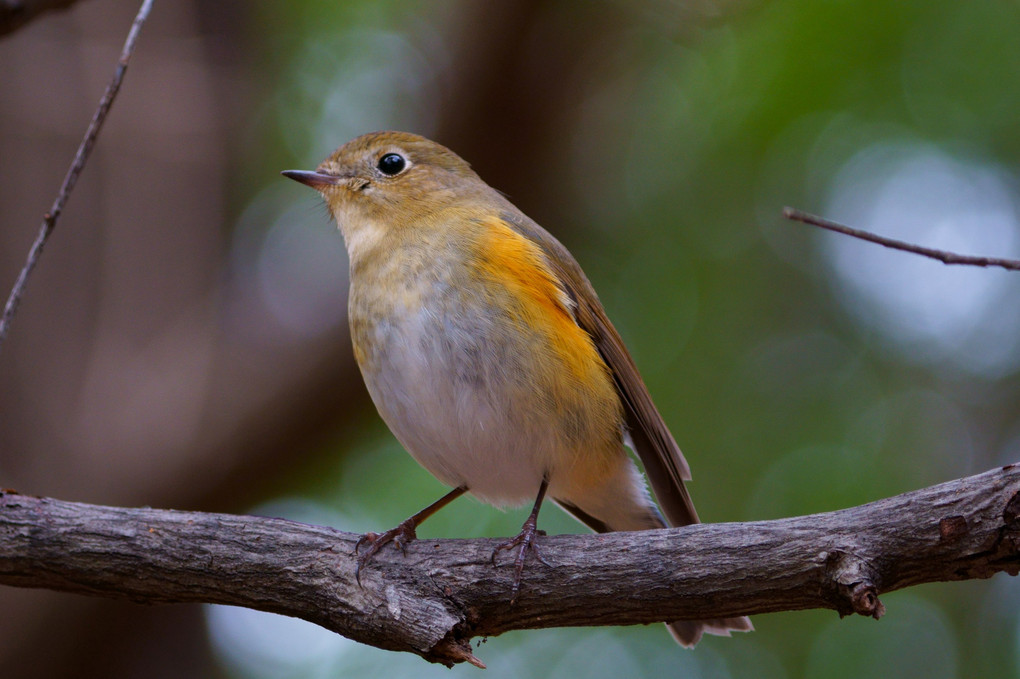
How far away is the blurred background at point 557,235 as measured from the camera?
17.5ft

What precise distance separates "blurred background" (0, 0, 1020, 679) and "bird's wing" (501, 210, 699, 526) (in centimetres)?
138

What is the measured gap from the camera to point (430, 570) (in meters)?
3.06

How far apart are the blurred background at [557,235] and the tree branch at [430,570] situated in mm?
2171

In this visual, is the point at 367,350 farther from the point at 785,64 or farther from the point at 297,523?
the point at 785,64

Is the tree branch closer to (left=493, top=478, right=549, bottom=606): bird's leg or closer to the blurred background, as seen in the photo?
(left=493, top=478, right=549, bottom=606): bird's leg

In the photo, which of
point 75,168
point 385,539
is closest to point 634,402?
point 385,539

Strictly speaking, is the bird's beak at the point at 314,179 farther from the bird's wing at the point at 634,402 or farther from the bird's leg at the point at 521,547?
the bird's leg at the point at 521,547

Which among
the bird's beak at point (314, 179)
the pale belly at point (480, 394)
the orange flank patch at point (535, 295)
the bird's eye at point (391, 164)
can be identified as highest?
the bird's eye at point (391, 164)

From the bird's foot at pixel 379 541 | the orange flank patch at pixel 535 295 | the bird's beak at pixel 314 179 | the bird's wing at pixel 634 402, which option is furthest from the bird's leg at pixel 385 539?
the bird's beak at pixel 314 179

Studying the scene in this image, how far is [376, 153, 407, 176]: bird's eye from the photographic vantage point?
435cm

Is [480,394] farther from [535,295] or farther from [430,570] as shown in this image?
[430,570]

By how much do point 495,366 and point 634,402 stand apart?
0.77 meters

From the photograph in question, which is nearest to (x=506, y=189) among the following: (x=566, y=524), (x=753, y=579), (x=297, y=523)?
(x=566, y=524)

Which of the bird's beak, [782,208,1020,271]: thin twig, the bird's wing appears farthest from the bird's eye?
[782,208,1020,271]: thin twig
